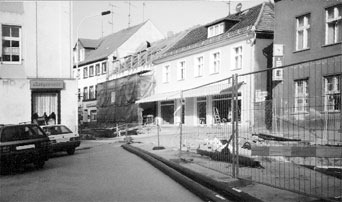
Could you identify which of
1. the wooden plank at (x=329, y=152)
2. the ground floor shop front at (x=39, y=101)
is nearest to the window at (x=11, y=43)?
the ground floor shop front at (x=39, y=101)

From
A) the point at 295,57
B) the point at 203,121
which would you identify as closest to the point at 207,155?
the point at 203,121

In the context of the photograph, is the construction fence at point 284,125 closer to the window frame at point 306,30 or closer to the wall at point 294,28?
the wall at point 294,28

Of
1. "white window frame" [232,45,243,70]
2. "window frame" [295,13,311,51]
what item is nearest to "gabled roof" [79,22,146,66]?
"white window frame" [232,45,243,70]

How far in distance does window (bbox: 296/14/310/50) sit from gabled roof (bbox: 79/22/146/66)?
32288 mm

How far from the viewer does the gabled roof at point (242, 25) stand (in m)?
24.2

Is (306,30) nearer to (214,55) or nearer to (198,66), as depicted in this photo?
(214,55)

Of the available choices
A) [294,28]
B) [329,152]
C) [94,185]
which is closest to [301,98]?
[329,152]

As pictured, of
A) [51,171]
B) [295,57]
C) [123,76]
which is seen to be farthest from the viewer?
[123,76]

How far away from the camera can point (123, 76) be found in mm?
41562

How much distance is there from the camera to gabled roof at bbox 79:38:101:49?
194 feet

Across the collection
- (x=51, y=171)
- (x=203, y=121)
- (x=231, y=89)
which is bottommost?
(x=51, y=171)

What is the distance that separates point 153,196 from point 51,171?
5.11 m

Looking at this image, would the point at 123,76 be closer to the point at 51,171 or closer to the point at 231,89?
the point at 51,171

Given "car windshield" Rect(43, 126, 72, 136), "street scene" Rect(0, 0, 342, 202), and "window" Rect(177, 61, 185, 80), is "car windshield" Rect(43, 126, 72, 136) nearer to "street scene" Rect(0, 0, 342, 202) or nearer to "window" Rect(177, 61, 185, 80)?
"street scene" Rect(0, 0, 342, 202)
